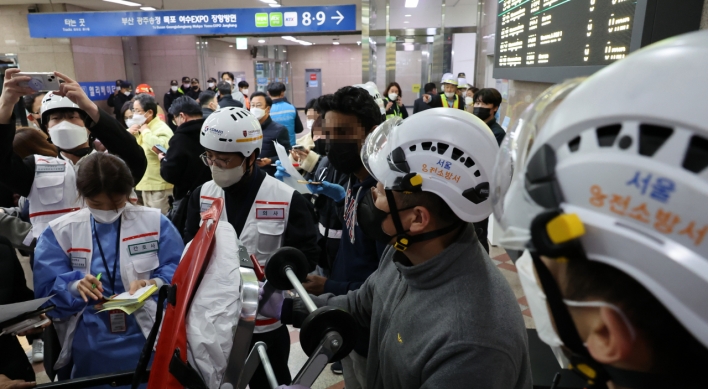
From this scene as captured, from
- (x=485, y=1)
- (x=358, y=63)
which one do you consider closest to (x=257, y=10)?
(x=485, y=1)

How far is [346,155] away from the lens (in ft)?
7.43

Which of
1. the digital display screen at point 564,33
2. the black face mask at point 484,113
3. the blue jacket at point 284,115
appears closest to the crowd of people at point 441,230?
the digital display screen at point 564,33

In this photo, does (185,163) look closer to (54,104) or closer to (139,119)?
(54,104)

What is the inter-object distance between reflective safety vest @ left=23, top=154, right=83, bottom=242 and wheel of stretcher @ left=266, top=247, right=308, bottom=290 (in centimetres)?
182

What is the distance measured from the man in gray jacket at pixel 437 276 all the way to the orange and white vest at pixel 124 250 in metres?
0.73

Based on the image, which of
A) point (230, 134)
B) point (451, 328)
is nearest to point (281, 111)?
point (230, 134)

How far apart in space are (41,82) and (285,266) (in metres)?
1.90

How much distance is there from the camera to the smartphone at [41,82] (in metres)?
2.29

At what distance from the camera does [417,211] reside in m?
1.30

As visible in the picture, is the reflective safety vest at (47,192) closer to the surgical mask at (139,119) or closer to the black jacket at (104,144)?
the black jacket at (104,144)

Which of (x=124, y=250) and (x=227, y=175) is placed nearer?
(x=124, y=250)

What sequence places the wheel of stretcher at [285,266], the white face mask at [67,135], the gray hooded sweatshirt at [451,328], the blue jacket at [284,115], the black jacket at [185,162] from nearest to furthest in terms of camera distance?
the gray hooded sweatshirt at [451,328] < the wheel of stretcher at [285,266] < the white face mask at [67,135] < the black jacket at [185,162] < the blue jacket at [284,115]

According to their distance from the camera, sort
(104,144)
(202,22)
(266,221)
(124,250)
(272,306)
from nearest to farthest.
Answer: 1. (272,306)
2. (124,250)
3. (266,221)
4. (104,144)
5. (202,22)

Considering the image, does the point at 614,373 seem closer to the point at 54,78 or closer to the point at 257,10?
the point at 54,78
